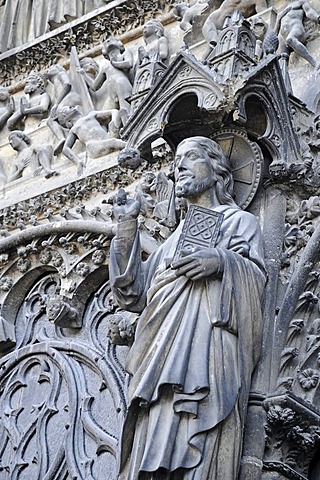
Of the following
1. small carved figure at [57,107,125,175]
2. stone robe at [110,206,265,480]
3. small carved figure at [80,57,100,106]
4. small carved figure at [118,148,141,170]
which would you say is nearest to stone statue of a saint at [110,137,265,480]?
stone robe at [110,206,265,480]

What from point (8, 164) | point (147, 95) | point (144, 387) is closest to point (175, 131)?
point (147, 95)

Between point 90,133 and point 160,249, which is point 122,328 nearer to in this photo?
point 160,249

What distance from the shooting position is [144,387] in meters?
6.45

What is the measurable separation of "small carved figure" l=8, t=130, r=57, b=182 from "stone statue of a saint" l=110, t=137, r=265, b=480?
286cm

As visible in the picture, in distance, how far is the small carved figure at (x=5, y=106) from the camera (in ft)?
35.4

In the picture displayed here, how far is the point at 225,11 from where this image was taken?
30.0 feet

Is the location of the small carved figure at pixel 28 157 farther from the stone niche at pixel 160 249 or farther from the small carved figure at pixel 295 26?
the small carved figure at pixel 295 26

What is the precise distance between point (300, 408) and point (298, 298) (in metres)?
0.67

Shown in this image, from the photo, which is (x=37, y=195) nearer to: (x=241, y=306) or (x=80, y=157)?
(x=80, y=157)

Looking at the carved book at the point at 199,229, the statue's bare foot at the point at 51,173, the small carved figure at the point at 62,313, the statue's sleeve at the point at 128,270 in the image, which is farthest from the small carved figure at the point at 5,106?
the carved book at the point at 199,229

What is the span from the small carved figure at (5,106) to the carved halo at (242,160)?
3.60m

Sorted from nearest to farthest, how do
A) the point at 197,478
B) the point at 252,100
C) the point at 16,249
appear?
the point at 197,478
the point at 252,100
the point at 16,249

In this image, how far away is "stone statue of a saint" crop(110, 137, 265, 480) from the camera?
633cm

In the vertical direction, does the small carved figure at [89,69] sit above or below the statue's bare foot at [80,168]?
above
